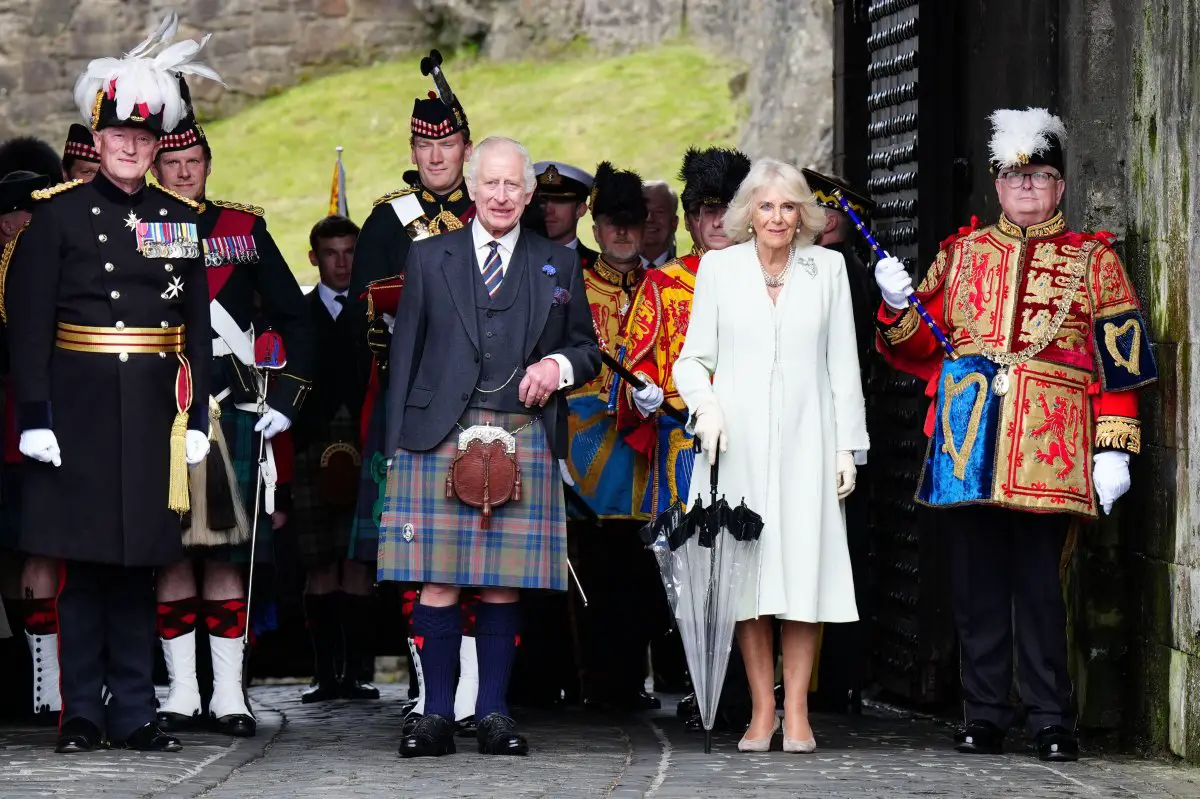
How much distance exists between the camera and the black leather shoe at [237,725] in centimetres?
805

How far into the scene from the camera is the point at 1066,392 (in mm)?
7465

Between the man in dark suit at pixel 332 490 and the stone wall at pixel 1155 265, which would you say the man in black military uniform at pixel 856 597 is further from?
the man in dark suit at pixel 332 490

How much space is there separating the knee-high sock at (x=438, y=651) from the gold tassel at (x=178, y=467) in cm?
84

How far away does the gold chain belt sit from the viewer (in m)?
7.42

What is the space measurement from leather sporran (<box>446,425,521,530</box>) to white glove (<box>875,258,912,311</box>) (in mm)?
1385

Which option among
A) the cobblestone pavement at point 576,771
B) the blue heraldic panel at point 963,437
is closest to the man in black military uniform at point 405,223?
the cobblestone pavement at point 576,771

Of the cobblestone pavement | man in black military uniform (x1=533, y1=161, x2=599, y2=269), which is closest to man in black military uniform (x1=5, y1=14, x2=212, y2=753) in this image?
the cobblestone pavement

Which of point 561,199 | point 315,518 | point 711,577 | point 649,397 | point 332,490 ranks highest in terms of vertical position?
point 561,199

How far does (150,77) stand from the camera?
7555mm

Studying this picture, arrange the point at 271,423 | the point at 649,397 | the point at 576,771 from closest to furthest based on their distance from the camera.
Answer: the point at 576,771, the point at 649,397, the point at 271,423

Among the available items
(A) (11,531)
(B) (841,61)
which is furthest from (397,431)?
(B) (841,61)

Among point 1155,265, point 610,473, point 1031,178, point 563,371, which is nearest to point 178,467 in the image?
point 563,371

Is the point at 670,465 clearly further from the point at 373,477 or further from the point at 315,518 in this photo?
the point at 315,518

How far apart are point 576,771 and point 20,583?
264 centimetres
